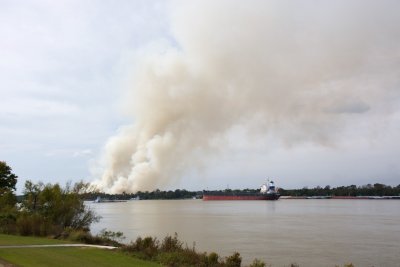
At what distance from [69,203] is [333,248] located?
17.9 meters

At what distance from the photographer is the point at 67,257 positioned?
50.0 feet

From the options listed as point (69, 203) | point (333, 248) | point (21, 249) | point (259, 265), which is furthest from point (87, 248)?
point (333, 248)

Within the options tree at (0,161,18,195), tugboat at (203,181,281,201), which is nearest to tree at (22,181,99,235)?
tree at (0,161,18,195)

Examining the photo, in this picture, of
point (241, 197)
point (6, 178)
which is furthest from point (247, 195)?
point (6, 178)

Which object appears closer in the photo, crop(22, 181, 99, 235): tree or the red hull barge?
crop(22, 181, 99, 235): tree

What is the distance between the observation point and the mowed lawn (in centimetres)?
1379

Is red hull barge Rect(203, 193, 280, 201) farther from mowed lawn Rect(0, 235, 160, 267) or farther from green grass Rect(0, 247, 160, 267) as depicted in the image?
green grass Rect(0, 247, 160, 267)

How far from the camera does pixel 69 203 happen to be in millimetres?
29609

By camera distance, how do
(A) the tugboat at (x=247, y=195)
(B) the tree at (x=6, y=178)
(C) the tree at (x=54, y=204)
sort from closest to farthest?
1. (C) the tree at (x=54, y=204)
2. (B) the tree at (x=6, y=178)
3. (A) the tugboat at (x=247, y=195)

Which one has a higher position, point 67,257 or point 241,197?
point 241,197

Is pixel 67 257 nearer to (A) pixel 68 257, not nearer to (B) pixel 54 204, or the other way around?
(A) pixel 68 257

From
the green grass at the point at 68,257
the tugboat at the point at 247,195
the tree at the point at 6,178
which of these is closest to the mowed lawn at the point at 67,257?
the green grass at the point at 68,257

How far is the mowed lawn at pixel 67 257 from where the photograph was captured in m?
13.8

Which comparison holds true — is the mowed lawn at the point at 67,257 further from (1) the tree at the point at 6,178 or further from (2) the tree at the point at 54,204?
(1) the tree at the point at 6,178
